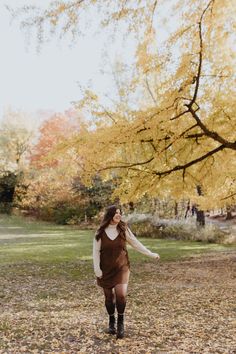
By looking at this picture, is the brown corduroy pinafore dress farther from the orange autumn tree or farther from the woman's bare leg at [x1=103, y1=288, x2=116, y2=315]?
the orange autumn tree

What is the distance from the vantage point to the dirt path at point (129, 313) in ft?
16.4

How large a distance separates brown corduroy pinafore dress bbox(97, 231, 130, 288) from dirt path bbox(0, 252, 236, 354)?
0.67 metres

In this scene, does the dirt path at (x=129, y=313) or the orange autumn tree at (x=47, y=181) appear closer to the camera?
the dirt path at (x=129, y=313)

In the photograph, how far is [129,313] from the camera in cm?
662

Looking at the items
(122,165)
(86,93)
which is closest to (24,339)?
(122,165)

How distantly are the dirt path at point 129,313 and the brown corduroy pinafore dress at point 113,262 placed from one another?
675mm

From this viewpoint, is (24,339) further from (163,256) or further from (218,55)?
(163,256)

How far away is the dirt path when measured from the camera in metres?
4.98

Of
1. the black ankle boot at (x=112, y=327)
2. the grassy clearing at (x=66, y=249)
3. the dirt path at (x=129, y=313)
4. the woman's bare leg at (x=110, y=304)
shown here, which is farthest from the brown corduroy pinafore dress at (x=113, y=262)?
the grassy clearing at (x=66, y=249)

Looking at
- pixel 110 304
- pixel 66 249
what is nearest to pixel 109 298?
pixel 110 304

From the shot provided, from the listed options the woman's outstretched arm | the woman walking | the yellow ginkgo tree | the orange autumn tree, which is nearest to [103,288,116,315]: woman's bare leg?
the woman walking

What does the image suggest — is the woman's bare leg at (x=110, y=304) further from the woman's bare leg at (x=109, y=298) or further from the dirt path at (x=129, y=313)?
the dirt path at (x=129, y=313)

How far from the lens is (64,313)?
257 inches

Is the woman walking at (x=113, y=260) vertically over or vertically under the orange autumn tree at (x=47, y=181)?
under
